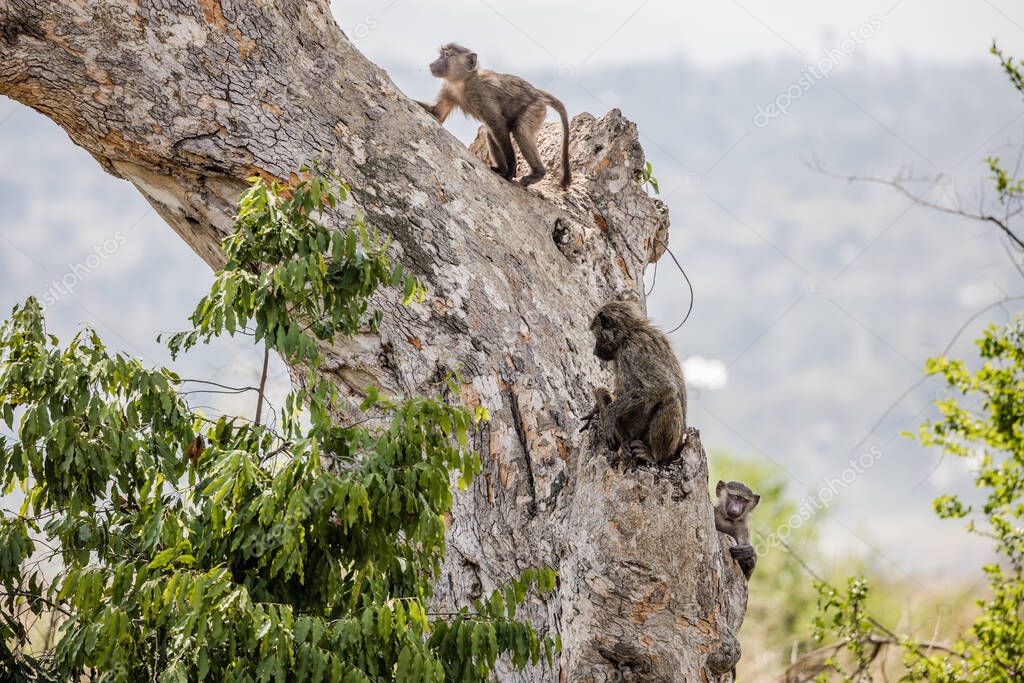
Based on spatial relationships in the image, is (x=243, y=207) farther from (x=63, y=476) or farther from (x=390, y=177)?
(x=390, y=177)

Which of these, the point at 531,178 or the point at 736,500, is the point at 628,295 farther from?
the point at 736,500

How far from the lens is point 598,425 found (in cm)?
515

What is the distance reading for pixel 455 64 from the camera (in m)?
7.91

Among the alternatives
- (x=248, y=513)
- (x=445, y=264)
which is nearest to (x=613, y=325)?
(x=445, y=264)

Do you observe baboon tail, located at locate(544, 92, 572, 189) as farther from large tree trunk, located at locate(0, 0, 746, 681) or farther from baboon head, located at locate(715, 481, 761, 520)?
baboon head, located at locate(715, 481, 761, 520)

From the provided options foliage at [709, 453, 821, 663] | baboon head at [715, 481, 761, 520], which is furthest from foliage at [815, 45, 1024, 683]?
foliage at [709, 453, 821, 663]

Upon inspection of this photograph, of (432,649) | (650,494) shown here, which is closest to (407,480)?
(432,649)

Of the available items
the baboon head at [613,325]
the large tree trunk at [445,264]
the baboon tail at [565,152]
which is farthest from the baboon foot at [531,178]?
the baboon head at [613,325]

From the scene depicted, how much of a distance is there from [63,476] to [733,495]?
454 centimetres

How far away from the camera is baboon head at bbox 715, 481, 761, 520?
7.43 m

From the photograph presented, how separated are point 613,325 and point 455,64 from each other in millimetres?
2940

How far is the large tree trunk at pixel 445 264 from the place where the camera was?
4.85m

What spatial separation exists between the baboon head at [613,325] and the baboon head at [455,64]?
108 inches

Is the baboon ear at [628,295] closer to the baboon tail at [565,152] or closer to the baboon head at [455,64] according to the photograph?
the baboon tail at [565,152]
